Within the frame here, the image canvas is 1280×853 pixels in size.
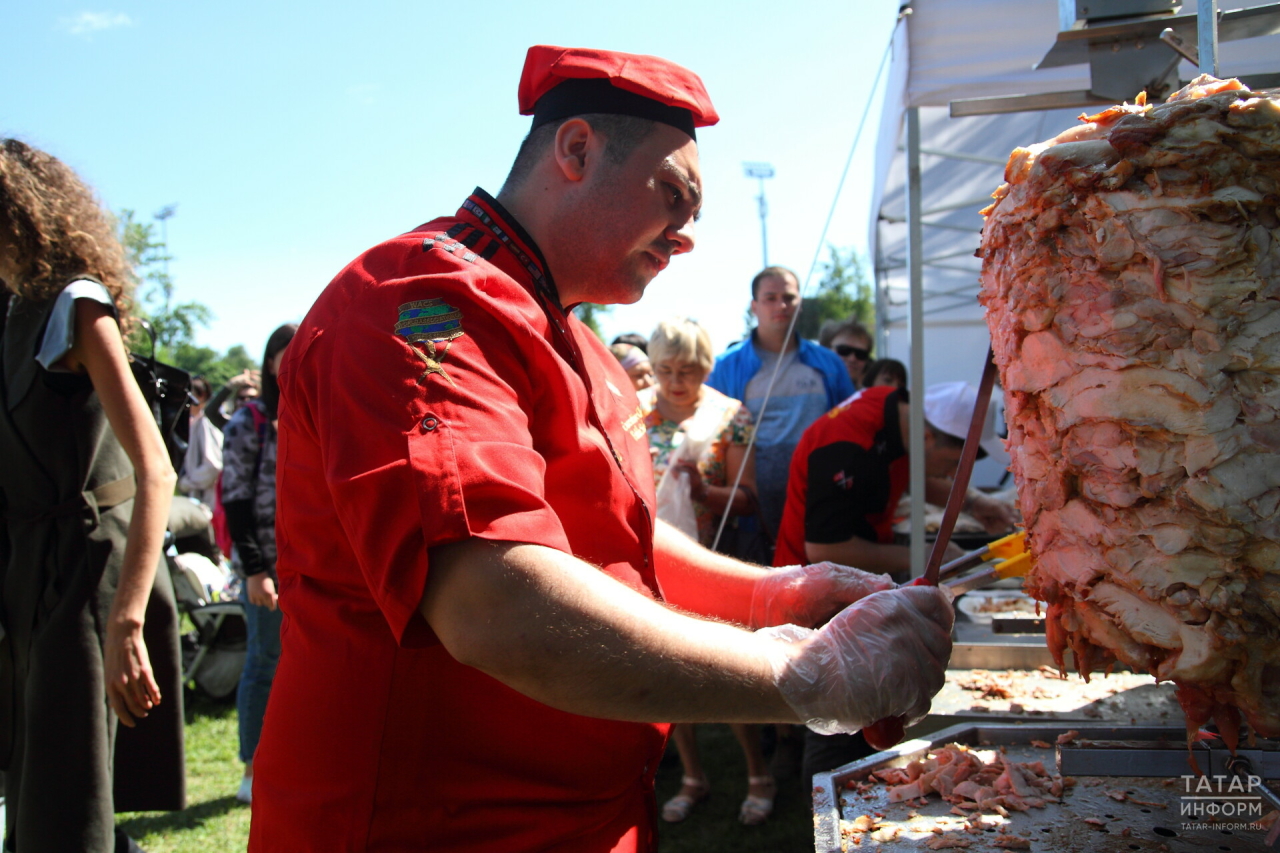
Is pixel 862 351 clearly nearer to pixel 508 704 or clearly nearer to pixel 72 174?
pixel 72 174

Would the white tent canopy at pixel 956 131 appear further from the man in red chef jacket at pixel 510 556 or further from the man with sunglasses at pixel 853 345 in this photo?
the man in red chef jacket at pixel 510 556

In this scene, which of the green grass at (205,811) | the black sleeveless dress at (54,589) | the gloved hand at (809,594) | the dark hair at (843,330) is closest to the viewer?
the gloved hand at (809,594)

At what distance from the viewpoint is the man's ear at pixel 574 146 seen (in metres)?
1.36

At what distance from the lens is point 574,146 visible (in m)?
1.37

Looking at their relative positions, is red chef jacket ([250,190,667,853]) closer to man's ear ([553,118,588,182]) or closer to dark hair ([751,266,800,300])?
man's ear ([553,118,588,182])

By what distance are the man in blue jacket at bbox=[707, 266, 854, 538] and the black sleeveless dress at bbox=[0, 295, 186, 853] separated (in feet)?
8.89

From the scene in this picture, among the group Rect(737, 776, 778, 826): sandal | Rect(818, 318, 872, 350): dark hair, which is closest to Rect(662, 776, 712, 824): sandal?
Rect(737, 776, 778, 826): sandal

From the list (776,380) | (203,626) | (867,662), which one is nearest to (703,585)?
(867,662)

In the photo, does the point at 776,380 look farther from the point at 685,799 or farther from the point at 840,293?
the point at 840,293

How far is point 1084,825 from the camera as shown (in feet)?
4.82

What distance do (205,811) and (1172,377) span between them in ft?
13.9

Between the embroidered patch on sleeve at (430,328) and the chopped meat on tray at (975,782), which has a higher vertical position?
the embroidered patch on sleeve at (430,328)

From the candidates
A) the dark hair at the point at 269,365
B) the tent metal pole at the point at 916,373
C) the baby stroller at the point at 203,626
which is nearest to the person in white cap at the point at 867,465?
the tent metal pole at the point at 916,373

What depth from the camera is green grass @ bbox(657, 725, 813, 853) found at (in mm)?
3426
